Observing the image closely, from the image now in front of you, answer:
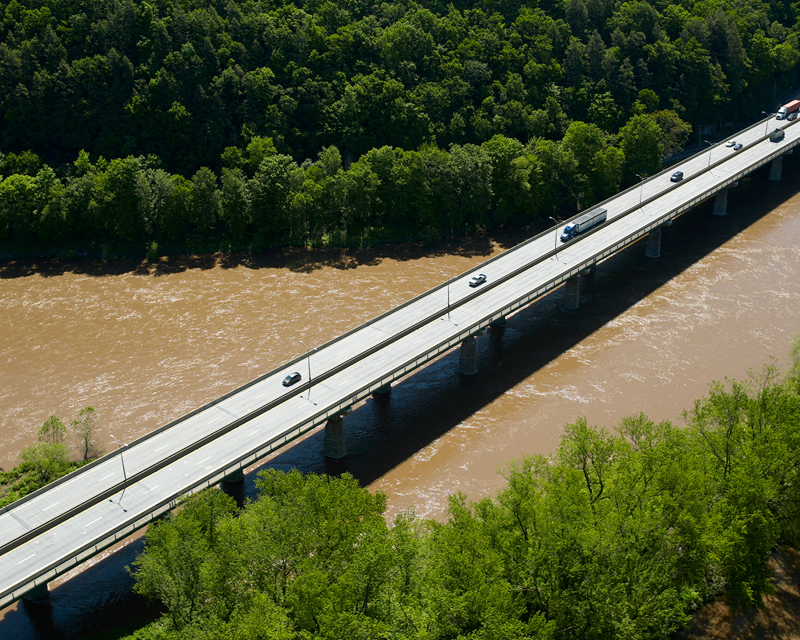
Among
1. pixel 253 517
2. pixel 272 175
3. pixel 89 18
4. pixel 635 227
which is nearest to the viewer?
pixel 253 517

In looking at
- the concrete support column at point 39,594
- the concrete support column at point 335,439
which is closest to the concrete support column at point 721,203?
the concrete support column at point 335,439

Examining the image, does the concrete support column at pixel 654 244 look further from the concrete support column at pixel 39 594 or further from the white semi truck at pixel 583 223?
the concrete support column at pixel 39 594

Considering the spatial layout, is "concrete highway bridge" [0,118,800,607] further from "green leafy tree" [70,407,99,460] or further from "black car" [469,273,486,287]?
"green leafy tree" [70,407,99,460]

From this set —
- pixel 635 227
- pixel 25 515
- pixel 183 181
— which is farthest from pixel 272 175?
pixel 25 515

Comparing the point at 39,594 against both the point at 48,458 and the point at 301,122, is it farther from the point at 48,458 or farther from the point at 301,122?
the point at 301,122

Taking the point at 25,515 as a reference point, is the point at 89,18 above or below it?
above

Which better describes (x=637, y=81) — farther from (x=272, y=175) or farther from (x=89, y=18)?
(x=89, y=18)
